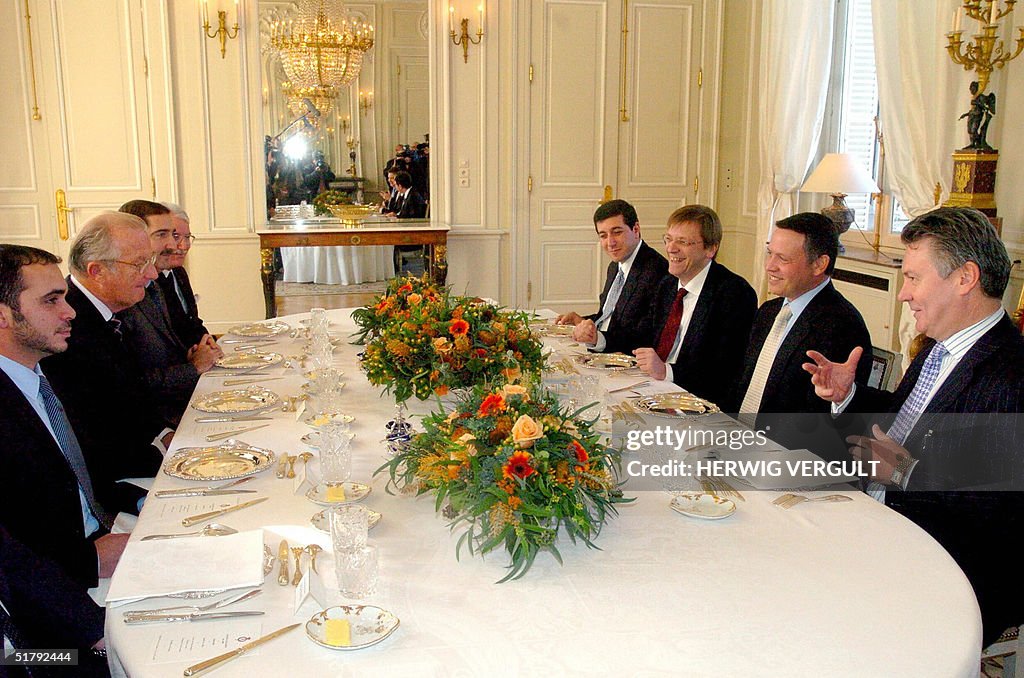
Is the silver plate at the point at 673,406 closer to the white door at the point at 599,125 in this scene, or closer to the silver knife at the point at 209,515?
the silver knife at the point at 209,515

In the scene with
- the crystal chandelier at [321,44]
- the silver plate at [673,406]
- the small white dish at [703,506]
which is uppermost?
the crystal chandelier at [321,44]

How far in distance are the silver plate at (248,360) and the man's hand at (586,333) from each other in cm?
127

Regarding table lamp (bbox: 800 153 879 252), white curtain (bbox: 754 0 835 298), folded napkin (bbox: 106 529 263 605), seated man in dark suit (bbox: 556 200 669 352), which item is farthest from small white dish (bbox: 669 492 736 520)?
white curtain (bbox: 754 0 835 298)

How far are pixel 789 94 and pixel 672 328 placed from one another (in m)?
3.29

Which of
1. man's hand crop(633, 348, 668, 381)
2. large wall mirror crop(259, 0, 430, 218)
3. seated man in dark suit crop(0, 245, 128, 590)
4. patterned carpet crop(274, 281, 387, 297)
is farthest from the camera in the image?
patterned carpet crop(274, 281, 387, 297)

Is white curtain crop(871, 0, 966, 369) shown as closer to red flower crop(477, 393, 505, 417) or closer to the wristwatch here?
the wristwatch

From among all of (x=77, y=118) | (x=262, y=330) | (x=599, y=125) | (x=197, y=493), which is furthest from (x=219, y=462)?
(x=599, y=125)

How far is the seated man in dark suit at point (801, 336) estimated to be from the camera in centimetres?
276

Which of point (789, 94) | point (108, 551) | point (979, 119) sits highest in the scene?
point (789, 94)

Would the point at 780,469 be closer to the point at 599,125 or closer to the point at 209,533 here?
the point at 209,533

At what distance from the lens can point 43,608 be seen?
64.6 inches

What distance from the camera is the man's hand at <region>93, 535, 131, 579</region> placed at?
6.93ft

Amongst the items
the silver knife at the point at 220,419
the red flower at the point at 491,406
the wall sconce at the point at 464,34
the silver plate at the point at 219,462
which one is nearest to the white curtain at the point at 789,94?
the wall sconce at the point at 464,34

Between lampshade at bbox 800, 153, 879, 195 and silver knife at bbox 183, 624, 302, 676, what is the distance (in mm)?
4511
